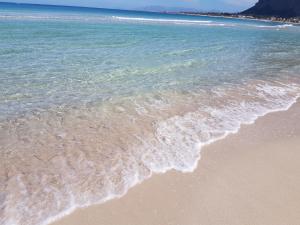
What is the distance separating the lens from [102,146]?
530 cm

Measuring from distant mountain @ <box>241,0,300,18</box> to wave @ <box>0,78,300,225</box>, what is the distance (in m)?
122

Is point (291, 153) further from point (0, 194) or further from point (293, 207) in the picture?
point (0, 194)

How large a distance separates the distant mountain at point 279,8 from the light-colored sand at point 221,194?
123567 mm

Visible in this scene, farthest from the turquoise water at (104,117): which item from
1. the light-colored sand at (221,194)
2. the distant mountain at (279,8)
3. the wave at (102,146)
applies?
the distant mountain at (279,8)

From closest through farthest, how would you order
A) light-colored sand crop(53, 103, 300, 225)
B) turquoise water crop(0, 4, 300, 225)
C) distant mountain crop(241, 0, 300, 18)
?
1. light-colored sand crop(53, 103, 300, 225)
2. turquoise water crop(0, 4, 300, 225)
3. distant mountain crop(241, 0, 300, 18)

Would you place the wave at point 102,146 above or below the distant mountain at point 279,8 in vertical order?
above

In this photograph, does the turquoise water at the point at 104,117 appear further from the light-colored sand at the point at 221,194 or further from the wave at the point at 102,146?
the light-colored sand at the point at 221,194

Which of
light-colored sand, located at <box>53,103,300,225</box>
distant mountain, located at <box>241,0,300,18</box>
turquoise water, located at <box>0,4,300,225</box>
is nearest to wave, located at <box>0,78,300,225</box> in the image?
turquoise water, located at <box>0,4,300,225</box>

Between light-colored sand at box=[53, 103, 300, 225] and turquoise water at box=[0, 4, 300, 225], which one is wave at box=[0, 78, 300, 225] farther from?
light-colored sand at box=[53, 103, 300, 225]

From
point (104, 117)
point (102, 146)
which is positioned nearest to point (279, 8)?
point (104, 117)

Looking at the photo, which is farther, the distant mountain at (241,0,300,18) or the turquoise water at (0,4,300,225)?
the distant mountain at (241,0,300,18)

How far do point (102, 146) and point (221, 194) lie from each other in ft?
7.27

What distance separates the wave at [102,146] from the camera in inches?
153

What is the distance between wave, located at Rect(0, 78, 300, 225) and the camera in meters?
3.89
